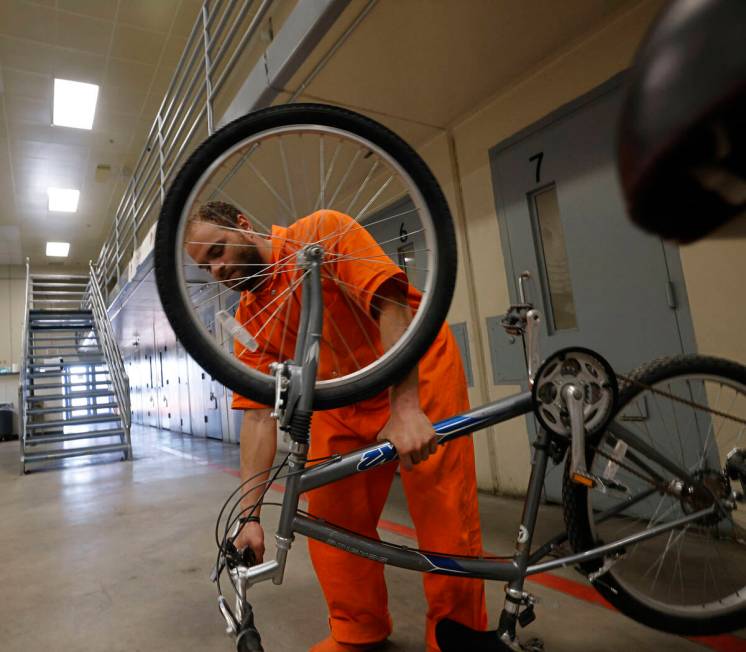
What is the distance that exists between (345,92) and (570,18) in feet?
4.13

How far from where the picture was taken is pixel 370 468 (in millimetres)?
1092

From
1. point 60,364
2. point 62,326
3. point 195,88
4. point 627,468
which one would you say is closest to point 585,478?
point 627,468

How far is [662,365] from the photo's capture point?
130 centimetres

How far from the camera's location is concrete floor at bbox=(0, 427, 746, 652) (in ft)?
5.25

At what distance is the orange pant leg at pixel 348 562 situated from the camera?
1.41 meters

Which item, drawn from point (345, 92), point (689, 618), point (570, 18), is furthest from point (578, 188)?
point (689, 618)

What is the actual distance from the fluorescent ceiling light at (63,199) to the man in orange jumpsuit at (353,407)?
775 cm

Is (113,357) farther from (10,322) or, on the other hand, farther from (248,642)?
(10,322)

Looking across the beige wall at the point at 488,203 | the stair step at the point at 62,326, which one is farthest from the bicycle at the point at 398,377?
the stair step at the point at 62,326

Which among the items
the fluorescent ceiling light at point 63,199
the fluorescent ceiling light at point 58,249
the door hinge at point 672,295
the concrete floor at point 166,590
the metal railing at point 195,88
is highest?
the fluorescent ceiling light at point 58,249

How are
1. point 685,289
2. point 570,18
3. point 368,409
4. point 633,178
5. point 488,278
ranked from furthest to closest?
point 488,278 → point 570,18 → point 685,289 → point 368,409 → point 633,178

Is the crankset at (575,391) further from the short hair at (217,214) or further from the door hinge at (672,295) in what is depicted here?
the door hinge at (672,295)

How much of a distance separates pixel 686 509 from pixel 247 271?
1302 millimetres

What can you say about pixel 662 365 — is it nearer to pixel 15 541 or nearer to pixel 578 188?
pixel 578 188
